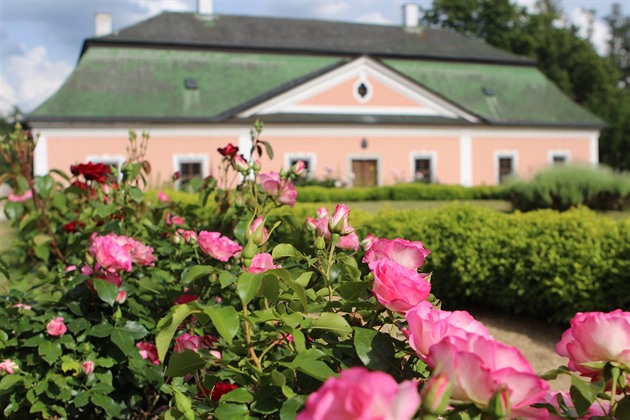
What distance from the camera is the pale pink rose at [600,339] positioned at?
1041 millimetres

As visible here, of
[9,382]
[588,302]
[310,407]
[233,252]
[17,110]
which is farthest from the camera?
[17,110]

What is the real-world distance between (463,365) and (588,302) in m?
4.44

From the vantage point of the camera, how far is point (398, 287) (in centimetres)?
120

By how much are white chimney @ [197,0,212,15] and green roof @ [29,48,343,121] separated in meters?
2.87

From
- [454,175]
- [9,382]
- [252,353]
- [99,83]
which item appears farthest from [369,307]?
[454,175]

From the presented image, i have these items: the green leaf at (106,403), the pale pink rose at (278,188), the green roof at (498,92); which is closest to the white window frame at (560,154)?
the green roof at (498,92)

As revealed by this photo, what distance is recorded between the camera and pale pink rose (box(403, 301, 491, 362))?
3.21 ft

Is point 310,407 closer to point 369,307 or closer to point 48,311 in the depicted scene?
point 369,307

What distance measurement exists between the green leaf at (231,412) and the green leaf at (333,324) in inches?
8.9

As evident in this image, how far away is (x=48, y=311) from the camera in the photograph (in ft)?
9.67

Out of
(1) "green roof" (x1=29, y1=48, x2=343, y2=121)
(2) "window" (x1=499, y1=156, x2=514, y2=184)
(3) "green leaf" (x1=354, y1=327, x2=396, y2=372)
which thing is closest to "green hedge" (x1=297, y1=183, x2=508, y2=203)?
(1) "green roof" (x1=29, y1=48, x2=343, y2=121)

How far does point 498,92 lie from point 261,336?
24.1 metres

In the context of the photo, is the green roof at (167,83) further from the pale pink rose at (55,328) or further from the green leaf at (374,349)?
the green leaf at (374,349)

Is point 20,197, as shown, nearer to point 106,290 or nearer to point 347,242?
point 106,290
